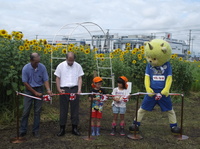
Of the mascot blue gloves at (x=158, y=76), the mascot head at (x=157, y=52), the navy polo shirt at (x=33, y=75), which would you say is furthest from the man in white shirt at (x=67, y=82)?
the mascot head at (x=157, y=52)

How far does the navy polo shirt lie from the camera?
4188mm

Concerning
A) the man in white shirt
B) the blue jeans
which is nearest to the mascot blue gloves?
the man in white shirt

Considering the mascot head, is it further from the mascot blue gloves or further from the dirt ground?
the dirt ground

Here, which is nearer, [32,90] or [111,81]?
[32,90]

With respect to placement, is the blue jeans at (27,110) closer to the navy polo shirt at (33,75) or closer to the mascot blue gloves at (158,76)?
the navy polo shirt at (33,75)

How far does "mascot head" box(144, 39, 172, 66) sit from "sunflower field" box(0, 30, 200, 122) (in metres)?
2.62

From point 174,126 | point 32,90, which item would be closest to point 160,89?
point 174,126

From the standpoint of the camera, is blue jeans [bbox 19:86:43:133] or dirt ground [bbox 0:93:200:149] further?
blue jeans [bbox 19:86:43:133]

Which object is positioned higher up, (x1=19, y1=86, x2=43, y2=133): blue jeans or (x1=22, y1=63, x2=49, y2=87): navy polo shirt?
(x1=22, y1=63, x2=49, y2=87): navy polo shirt

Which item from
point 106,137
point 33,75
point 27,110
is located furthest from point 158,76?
point 27,110

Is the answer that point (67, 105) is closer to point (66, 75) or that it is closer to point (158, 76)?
point (66, 75)

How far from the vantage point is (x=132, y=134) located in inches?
189

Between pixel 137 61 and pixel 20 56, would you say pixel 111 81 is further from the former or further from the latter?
pixel 20 56

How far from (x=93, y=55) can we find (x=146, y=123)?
331 cm
